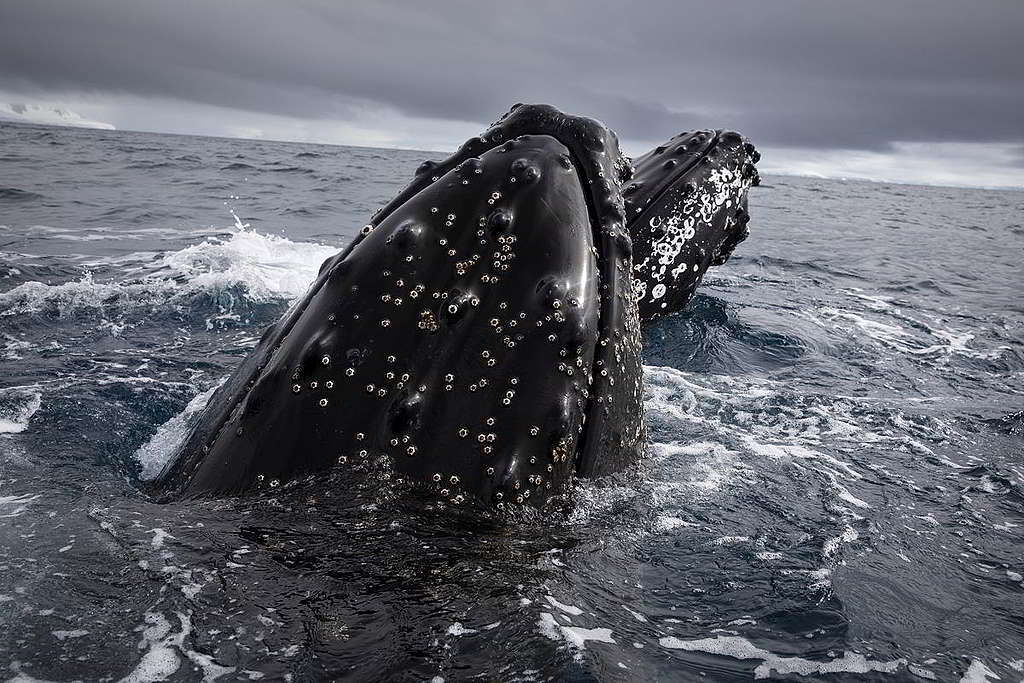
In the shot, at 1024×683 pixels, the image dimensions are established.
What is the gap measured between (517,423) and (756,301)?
1026 cm

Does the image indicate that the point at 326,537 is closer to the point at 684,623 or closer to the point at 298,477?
the point at 298,477

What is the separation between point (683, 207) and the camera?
253 inches

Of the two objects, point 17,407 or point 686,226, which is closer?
point 17,407

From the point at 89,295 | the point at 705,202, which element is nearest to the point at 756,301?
the point at 705,202

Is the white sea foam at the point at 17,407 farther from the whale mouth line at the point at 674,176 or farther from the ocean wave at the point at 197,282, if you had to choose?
the whale mouth line at the point at 674,176

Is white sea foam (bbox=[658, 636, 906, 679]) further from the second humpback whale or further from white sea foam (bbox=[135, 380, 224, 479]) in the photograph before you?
white sea foam (bbox=[135, 380, 224, 479])

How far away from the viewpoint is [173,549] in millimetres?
3027

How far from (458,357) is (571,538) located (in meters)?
0.92

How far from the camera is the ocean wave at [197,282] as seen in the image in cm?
950

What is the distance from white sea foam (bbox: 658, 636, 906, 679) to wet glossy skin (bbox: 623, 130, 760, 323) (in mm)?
3722

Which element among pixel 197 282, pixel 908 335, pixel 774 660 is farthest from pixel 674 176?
pixel 197 282

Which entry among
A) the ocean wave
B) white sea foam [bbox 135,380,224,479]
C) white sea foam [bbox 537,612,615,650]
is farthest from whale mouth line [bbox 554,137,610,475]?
the ocean wave

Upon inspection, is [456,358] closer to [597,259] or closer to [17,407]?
[597,259]

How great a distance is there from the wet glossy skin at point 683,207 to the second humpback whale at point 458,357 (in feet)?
8.83
